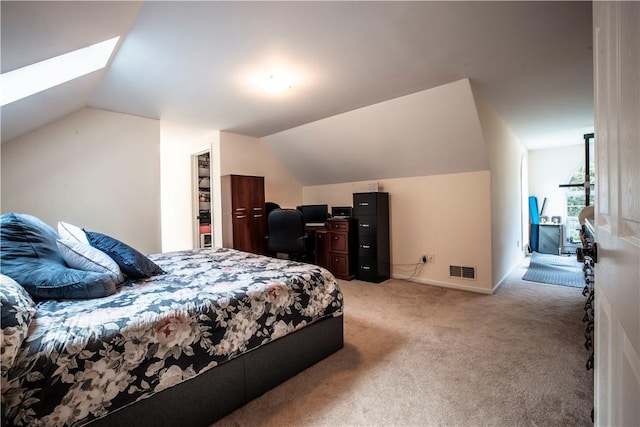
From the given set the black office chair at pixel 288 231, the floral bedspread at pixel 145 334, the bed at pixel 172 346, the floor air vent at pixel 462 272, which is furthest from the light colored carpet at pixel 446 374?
the black office chair at pixel 288 231

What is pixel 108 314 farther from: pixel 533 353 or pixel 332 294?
pixel 533 353

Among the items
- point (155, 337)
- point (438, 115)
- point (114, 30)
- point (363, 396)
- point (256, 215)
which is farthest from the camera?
point (256, 215)

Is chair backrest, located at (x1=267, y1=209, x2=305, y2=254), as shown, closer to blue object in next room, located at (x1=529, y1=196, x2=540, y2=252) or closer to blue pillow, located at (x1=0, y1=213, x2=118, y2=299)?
blue pillow, located at (x1=0, y1=213, x2=118, y2=299)

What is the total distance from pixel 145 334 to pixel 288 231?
2.55m

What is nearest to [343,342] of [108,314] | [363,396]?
[363,396]

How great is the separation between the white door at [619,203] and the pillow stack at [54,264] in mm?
1976

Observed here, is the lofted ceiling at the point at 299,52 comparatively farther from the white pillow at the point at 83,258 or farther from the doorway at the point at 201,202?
the doorway at the point at 201,202

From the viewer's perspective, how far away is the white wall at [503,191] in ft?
11.2

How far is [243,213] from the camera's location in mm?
4242

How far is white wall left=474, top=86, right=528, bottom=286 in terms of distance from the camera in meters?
3.40

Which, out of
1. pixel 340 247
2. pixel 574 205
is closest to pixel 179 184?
pixel 340 247

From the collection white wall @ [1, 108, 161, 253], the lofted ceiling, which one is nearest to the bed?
the lofted ceiling

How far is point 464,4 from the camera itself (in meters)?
1.66

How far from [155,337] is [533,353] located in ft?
7.93
